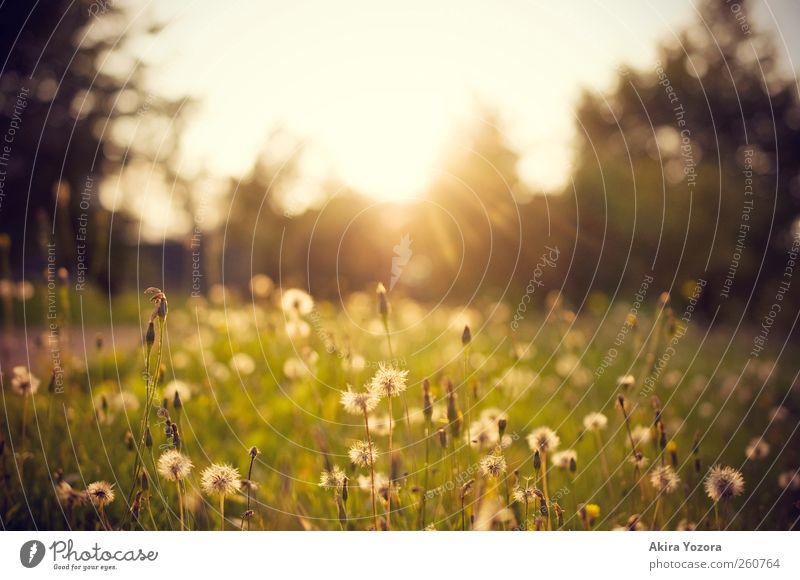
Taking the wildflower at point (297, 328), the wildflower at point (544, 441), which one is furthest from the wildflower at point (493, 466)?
the wildflower at point (297, 328)

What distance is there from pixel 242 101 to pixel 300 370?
1.52 m

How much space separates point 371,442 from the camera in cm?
214

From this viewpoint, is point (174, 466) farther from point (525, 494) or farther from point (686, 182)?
point (686, 182)

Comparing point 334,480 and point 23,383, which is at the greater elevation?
point 23,383

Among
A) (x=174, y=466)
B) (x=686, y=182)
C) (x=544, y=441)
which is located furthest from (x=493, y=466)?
(x=686, y=182)

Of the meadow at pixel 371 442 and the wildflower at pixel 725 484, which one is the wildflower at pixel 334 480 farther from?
the wildflower at pixel 725 484
